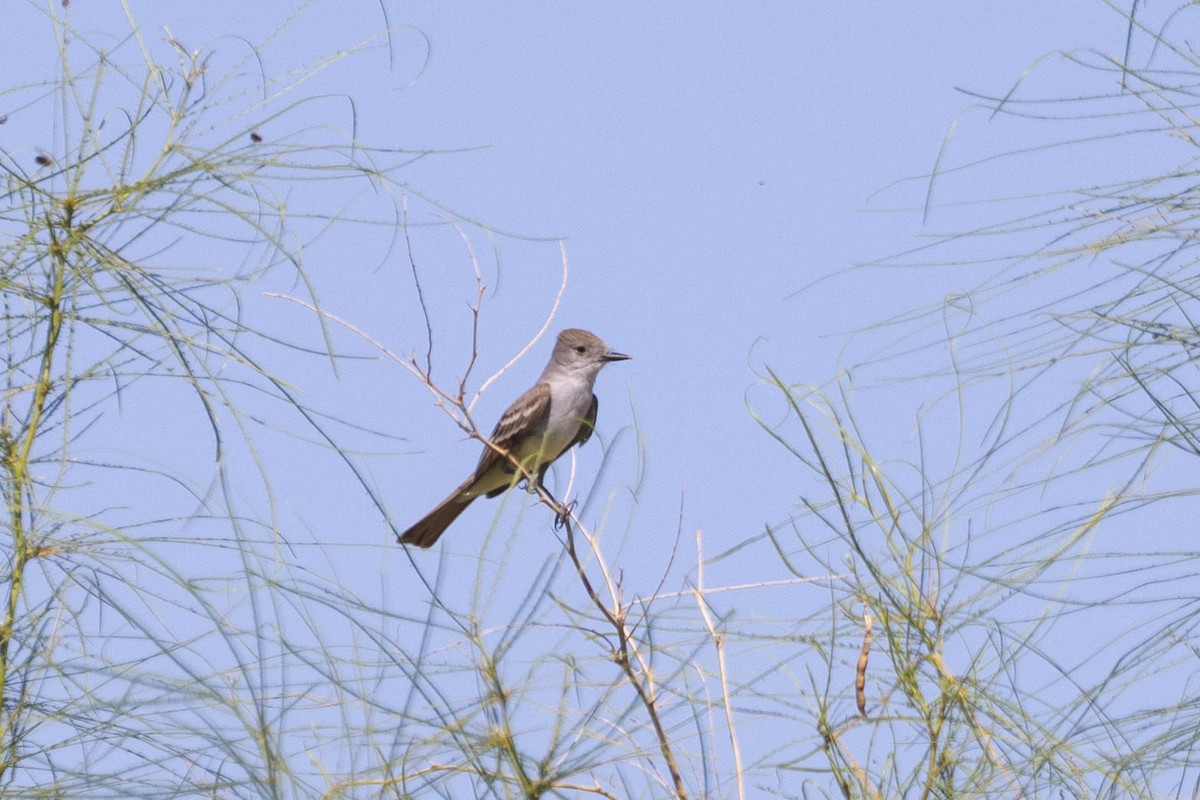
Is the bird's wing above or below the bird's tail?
above

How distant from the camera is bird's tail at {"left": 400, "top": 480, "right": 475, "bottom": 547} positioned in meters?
7.54

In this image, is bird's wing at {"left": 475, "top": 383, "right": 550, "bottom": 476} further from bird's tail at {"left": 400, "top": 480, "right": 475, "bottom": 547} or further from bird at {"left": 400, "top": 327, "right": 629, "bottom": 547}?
bird's tail at {"left": 400, "top": 480, "right": 475, "bottom": 547}

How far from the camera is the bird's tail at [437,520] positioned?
24.7ft

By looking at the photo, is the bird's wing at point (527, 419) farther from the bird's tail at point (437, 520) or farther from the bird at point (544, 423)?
the bird's tail at point (437, 520)

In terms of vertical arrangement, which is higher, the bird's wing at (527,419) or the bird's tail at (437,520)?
the bird's wing at (527,419)

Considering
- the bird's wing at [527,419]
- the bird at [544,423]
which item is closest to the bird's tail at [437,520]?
the bird at [544,423]

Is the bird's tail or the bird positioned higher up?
the bird

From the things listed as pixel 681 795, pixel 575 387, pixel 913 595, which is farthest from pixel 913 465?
pixel 575 387

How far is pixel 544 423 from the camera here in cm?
784

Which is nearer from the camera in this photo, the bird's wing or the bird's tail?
the bird's tail

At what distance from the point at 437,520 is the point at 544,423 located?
70 cm

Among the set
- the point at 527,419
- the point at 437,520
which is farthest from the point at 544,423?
the point at 437,520

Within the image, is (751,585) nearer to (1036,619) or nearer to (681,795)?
(681,795)

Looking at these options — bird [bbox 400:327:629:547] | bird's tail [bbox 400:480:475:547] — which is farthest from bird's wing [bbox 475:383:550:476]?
bird's tail [bbox 400:480:475:547]
